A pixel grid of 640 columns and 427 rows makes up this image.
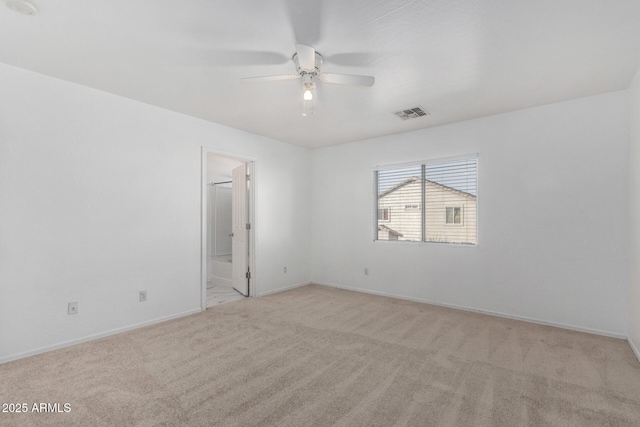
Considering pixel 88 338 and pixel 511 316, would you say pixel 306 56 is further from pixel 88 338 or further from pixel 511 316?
pixel 511 316

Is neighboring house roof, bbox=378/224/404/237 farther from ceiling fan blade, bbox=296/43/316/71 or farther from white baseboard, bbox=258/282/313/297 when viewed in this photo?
ceiling fan blade, bbox=296/43/316/71

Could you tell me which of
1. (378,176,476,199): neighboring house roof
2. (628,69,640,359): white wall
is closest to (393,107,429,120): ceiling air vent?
(378,176,476,199): neighboring house roof

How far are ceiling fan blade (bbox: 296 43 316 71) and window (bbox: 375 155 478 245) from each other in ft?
8.93

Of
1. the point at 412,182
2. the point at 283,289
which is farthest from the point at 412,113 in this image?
the point at 283,289

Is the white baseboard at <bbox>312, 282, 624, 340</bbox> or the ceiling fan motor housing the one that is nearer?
the ceiling fan motor housing

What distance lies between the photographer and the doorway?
435cm

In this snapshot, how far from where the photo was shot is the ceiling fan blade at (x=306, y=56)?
214 centimetres

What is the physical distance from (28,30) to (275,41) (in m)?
1.73

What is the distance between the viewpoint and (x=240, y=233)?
5172 mm

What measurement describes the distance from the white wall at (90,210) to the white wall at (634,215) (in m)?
4.55

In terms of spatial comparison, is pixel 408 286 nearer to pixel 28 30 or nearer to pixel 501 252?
pixel 501 252

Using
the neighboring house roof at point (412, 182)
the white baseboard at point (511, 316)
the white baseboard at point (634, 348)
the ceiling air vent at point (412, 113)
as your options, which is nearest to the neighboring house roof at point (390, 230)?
the neighboring house roof at point (412, 182)

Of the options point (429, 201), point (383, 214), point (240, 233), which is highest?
point (429, 201)

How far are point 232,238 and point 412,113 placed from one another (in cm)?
368
